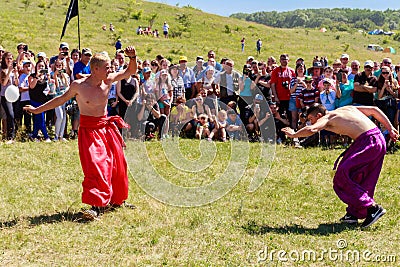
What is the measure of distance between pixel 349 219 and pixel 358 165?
752 millimetres

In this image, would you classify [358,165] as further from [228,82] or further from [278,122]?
[228,82]

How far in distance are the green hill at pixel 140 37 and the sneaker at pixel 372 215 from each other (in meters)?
22.2

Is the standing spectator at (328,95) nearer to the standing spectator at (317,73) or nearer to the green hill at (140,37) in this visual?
the standing spectator at (317,73)

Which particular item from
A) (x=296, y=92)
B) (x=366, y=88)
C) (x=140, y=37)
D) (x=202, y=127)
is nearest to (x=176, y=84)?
(x=202, y=127)

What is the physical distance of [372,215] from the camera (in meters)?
6.34

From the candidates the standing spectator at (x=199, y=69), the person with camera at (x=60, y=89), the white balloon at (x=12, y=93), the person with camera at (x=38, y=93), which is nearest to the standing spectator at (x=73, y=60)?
the person with camera at (x=60, y=89)

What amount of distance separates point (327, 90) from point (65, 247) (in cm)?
758

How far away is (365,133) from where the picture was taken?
21.3 feet

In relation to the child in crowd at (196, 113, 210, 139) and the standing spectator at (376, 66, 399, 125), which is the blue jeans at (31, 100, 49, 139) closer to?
the child in crowd at (196, 113, 210, 139)

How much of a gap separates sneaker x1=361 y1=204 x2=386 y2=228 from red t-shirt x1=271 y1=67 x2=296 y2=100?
19.6 feet

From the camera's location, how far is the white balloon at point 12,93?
35.3ft

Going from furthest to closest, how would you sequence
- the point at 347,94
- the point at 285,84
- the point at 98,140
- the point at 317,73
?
the point at 317,73 < the point at 285,84 < the point at 347,94 < the point at 98,140

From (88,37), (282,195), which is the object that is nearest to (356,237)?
(282,195)

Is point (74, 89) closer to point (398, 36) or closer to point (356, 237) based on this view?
point (356, 237)
